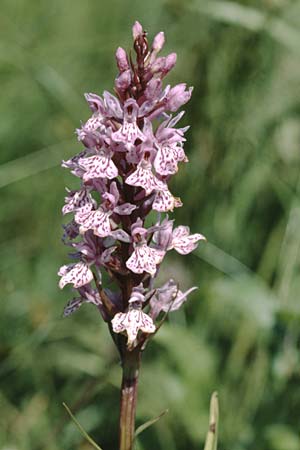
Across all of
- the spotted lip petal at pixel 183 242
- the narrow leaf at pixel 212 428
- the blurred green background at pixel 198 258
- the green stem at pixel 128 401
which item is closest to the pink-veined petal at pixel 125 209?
the spotted lip petal at pixel 183 242

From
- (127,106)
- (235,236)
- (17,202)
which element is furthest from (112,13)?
(127,106)

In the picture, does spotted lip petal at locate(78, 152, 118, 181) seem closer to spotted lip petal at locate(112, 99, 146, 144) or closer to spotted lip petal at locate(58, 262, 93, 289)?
spotted lip petal at locate(112, 99, 146, 144)

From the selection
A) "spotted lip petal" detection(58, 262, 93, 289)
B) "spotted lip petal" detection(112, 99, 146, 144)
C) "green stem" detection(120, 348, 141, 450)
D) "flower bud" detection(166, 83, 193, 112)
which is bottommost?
"green stem" detection(120, 348, 141, 450)

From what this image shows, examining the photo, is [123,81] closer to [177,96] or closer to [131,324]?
[177,96]

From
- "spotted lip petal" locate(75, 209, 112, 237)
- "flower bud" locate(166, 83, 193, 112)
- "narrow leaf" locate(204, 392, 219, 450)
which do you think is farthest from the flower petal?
"narrow leaf" locate(204, 392, 219, 450)

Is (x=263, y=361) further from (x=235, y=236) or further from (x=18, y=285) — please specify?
(x=18, y=285)

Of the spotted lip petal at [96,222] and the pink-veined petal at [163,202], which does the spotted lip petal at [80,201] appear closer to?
the spotted lip petal at [96,222]
